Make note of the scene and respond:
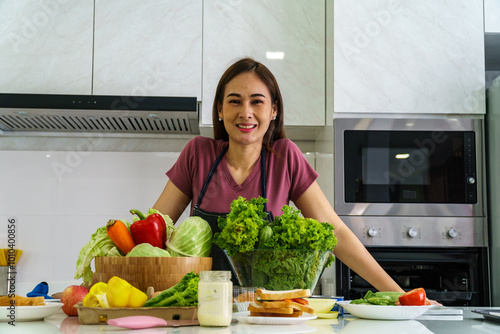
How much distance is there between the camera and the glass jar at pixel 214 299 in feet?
2.86

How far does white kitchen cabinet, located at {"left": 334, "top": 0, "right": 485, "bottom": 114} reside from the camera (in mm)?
2453

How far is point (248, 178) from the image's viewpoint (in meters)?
1.78

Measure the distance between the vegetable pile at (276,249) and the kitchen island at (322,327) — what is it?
0.09 m

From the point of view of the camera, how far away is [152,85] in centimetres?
257

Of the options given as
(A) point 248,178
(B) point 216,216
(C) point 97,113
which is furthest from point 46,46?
(B) point 216,216

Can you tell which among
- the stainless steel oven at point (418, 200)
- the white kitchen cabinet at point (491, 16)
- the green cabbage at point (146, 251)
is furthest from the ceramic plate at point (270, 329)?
the white kitchen cabinet at point (491, 16)

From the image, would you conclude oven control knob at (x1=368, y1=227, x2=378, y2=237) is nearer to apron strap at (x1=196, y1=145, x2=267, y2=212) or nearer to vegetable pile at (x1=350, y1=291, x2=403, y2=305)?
apron strap at (x1=196, y1=145, x2=267, y2=212)

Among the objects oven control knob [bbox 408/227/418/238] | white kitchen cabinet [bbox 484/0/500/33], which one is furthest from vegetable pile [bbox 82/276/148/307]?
white kitchen cabinet [bbox 484/0/500/33]

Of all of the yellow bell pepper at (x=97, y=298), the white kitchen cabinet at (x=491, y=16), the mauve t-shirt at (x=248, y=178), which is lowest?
the yellow bell pepper at (x=97, y=298)

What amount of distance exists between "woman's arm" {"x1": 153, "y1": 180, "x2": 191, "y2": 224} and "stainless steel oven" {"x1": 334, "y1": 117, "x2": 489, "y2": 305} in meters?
0.86

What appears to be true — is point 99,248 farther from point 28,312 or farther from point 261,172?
point 261,172

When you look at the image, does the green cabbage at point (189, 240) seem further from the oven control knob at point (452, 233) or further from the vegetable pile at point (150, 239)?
the oven control knob at point (452, 233)

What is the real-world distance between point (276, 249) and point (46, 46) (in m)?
2.01

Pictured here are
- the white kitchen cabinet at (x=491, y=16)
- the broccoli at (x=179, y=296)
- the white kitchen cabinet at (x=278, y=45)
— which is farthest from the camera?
the white kitchen cabinet at (x=278, y=45)
